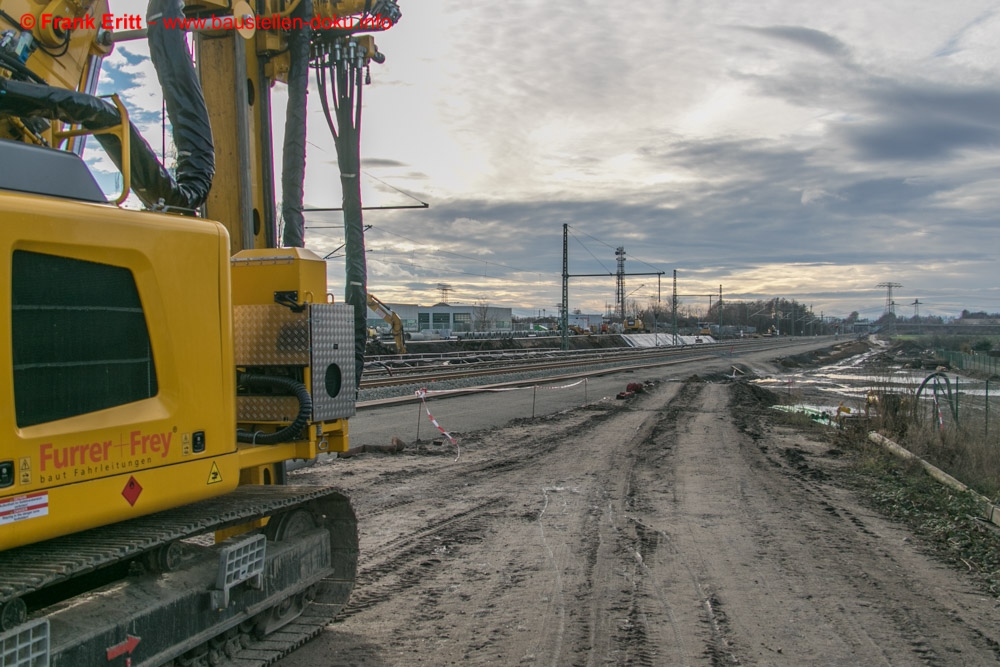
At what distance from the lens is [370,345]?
5153cm

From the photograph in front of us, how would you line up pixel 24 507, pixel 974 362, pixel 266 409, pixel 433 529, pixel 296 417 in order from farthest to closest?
pixel 974 362
pixel 433 529
pixel 266 409
pixel 296 417
pixel 24 507

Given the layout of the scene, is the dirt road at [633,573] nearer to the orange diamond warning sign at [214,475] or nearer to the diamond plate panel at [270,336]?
the orange diamond warning sign at [214,475]

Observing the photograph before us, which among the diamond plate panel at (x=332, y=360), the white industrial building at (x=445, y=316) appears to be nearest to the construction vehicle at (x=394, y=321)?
the diamond plate panel at (x=332, y=360)

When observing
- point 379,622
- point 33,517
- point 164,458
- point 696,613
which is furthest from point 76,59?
point 696,613

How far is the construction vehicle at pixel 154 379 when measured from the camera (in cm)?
311

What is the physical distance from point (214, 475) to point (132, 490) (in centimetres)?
60

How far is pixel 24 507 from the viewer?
2.94 meters

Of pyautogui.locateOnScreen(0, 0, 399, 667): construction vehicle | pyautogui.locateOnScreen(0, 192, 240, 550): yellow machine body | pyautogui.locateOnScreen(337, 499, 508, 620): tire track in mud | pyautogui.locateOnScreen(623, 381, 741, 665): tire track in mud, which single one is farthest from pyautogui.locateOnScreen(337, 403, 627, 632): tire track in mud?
pyautogui.locateOnScreen(0, 192, 240, 550): yellow machine body

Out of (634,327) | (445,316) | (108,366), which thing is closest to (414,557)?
(108,366)

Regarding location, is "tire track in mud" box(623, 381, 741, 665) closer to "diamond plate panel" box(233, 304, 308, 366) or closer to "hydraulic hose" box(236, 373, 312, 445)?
"hydraulic hose" box(236, 373, 312, 445)

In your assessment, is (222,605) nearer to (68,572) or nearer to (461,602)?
(68,572)

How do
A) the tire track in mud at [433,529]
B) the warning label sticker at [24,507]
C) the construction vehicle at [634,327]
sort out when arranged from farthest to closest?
the construction vehicle at [634,327], the tire track in mud at [433,529], the warning label sticker at [24,507]

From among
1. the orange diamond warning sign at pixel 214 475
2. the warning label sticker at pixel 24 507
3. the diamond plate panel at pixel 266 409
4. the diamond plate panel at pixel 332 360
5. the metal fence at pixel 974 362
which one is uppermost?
the diamond plate panel at pixel 332 360

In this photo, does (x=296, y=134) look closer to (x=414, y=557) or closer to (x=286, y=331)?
(x=286, y=331)
